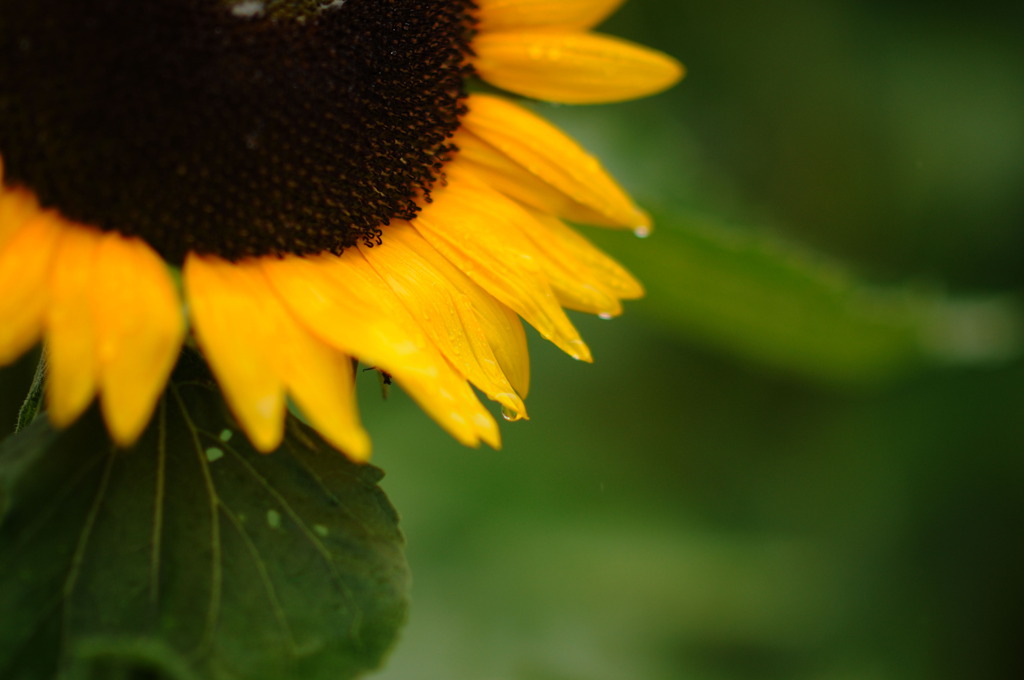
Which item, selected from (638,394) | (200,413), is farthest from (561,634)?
(200,413)

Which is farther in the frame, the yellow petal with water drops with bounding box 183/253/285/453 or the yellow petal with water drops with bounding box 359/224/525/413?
the yellow petal with water drops with bounding box 359/224/525/413

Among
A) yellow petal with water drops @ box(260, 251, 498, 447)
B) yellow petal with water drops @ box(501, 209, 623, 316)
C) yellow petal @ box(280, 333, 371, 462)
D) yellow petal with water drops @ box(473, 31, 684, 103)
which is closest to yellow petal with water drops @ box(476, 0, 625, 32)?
A: yellow petal with water drops @ box(473, 31, 684, 103)

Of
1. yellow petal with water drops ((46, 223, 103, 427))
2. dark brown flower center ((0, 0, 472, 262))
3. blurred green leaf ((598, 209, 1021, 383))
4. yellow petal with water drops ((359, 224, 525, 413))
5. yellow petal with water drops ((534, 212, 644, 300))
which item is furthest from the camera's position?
blurred green leaf ((598, 209, 1021, 383))

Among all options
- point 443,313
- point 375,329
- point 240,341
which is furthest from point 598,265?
point 240,341

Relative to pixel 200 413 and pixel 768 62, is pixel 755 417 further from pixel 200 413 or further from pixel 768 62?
pixel 200 413

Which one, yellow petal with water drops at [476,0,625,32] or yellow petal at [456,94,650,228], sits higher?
yellow petal with water drops at [476,0,625,32]

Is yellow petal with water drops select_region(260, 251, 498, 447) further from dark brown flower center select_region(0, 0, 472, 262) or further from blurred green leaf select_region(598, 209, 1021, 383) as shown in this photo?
blurred green leaf select_region(598, 209, 1021, 383)

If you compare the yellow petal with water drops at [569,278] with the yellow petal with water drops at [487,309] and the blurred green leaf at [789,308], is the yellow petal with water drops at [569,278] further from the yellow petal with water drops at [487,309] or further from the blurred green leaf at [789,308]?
the blurred green leaf at [789,308]

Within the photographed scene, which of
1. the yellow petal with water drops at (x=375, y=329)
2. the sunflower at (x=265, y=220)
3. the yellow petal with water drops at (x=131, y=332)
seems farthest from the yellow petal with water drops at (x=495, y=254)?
the yellow petal with water drops at (x=131, y=332)
